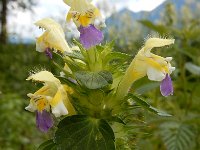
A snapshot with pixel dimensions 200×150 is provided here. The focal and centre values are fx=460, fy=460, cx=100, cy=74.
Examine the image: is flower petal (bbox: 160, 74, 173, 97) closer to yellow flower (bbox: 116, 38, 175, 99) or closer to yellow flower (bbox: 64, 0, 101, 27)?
yellow flower (bbox: 116, 38, 175, 99)

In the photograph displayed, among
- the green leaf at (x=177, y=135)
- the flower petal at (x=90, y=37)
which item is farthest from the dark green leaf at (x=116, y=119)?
the green leaf at (x=177, y=135)

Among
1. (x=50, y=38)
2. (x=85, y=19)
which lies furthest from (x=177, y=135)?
(x=85, y=19)

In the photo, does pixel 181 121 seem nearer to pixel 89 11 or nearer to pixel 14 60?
pixel 89 11

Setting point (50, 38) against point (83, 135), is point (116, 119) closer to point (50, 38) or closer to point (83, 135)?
point (83, 135)

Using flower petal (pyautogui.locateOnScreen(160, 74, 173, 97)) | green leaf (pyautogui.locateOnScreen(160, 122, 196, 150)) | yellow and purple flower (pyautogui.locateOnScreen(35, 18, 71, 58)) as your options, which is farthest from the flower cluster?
green leaf (pyautogui.locateOnScreen(160, 122, 196, 150))

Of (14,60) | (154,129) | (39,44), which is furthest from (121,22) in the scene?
(39,44)
